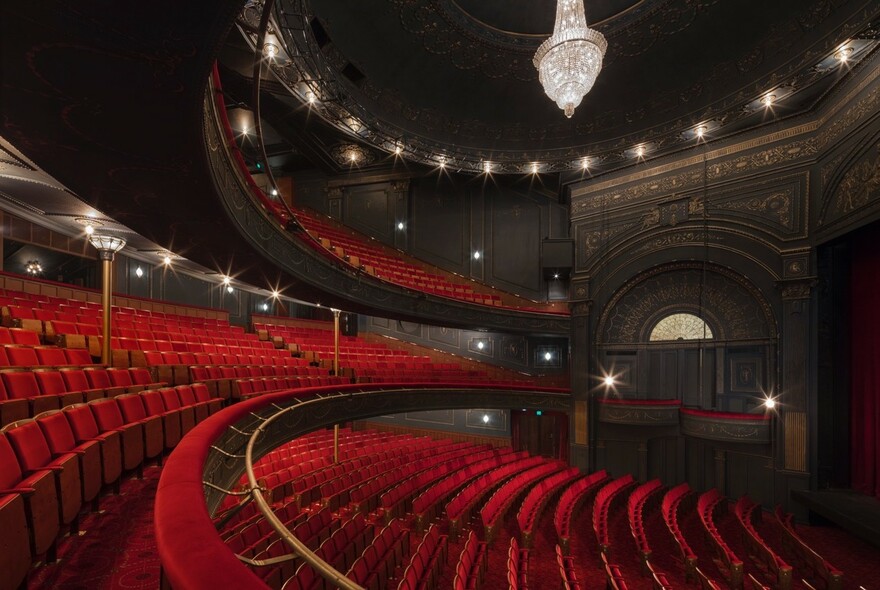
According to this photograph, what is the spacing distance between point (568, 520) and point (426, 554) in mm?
1532

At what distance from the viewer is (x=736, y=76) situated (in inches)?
213

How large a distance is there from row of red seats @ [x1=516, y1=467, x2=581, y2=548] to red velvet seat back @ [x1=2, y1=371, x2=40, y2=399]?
3.42 m

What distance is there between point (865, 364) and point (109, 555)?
584 cm

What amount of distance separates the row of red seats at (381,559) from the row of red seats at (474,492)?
1.59 ft

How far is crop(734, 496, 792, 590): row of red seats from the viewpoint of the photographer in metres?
3.19

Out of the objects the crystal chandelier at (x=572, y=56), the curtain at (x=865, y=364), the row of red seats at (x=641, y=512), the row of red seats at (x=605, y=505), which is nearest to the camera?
the row of red seats at (x=641, y=512)

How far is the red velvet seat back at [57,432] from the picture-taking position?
1431 millimetres

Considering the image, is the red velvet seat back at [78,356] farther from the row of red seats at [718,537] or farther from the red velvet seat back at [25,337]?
the row of red seats at [718,537]

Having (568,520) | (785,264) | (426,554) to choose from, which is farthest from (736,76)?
(426,554)

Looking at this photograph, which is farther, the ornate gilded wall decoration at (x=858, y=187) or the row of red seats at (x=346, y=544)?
the ornate gilded wall decoration at (x=858, y=187)

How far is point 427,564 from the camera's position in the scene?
3131 mm

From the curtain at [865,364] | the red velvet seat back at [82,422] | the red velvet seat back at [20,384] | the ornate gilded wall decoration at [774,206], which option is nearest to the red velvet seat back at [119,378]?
the red velvet seat back at [20,384]

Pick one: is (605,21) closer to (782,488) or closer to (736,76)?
(736,76)

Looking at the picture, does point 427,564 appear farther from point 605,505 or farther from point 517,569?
point 605,505
